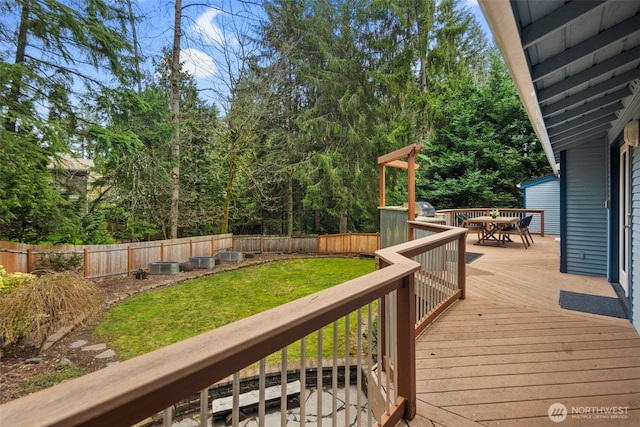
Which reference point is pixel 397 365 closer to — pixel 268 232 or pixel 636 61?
pixel 636 61

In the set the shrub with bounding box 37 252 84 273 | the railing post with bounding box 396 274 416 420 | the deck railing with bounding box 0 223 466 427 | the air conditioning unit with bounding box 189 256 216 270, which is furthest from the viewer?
the air conditioning unit with bounding box 189 256 216 270

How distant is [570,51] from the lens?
2414 mm

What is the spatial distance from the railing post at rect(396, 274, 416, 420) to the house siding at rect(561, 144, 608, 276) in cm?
519

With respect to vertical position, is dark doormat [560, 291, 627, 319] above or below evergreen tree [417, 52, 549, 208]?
below

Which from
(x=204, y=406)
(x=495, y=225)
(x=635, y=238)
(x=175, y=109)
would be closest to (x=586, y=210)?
(x=635, y=238)

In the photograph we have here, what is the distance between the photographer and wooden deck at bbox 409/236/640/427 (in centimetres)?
208

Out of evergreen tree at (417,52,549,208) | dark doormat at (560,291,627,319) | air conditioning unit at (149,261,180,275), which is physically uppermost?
evergreen tree at (417,52,549,208)

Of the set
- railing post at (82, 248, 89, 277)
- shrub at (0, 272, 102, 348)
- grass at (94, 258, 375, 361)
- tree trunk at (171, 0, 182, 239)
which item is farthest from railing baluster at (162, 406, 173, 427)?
tree trunk at (171, 0, 182, 239)

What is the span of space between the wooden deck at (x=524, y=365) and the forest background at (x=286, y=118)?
913 centimetres

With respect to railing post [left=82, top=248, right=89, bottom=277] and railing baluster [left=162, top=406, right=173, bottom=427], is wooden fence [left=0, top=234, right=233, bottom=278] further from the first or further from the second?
railing baluster [left=162, top=406, right=173, bottom=427]

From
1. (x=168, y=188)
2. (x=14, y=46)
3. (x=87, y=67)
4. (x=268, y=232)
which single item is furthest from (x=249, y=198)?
(x=14, y=46)

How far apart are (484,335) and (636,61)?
2769 mm

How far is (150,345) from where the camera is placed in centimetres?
554

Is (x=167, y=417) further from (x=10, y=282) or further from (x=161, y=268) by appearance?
(x=161, y=268)
